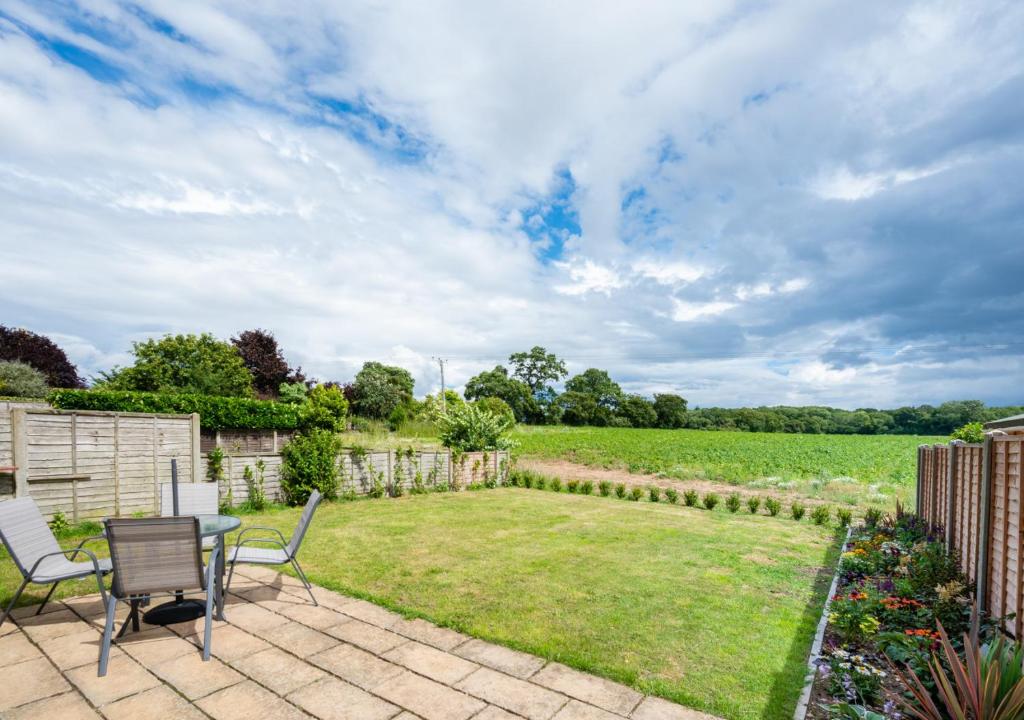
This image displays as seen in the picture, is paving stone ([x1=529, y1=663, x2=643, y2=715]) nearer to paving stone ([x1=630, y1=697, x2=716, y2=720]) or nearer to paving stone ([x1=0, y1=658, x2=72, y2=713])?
paving stone ([x1=630, y1=697, x2=716, y2=720])

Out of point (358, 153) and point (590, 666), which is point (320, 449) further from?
point (590, 666)

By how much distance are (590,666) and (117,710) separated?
2.75 m

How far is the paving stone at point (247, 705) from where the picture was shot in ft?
8.57

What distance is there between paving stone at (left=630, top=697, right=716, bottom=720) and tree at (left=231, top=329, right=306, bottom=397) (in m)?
31.4

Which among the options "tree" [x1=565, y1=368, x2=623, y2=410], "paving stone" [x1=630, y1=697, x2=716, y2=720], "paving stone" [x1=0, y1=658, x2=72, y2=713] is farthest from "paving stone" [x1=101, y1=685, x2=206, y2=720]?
"tree" [x1=565, y1=368, x2=623, y2=410]

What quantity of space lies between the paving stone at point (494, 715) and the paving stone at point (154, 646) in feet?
7.27

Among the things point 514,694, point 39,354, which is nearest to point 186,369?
A: point 39,354

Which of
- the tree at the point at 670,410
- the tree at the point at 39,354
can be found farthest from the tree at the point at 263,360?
the tree at the point at 670,410

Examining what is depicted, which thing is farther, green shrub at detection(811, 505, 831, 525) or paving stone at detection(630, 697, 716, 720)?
green shrub at detection(811, 505, 831, 525)

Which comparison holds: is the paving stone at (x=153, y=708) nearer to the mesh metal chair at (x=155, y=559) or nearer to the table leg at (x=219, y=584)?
the mesh metal chair at (x=155, y=559)

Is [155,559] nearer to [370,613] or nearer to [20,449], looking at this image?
[370,613]

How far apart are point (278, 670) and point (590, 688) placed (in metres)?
2.00

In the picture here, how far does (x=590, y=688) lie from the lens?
296 cm

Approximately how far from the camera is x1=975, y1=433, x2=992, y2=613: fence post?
11.7 feet
